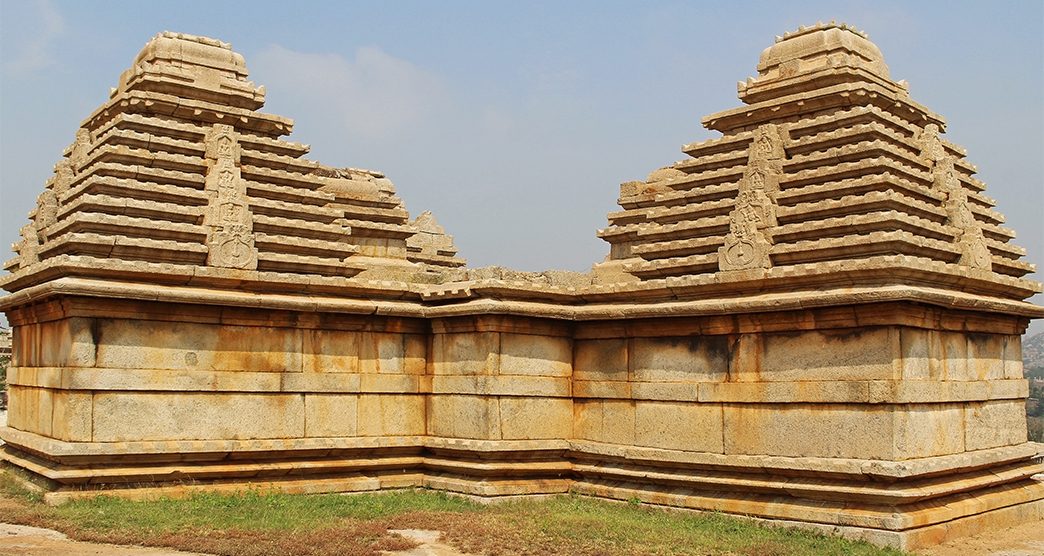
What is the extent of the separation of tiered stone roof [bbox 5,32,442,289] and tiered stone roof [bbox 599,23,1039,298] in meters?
5.07

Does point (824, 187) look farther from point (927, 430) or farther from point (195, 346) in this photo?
point (195, 346)

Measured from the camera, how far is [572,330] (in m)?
16.3

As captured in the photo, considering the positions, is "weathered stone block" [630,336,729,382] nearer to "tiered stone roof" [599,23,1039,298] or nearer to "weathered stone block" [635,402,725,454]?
"weathered stone block" [635,402,725,454]

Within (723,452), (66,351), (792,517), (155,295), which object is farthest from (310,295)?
(792,517)

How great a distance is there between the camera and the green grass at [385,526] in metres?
11.7

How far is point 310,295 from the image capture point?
1537 cm

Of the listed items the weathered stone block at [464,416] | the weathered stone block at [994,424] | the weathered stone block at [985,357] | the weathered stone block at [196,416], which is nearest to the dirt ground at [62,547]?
the weathered stone block at [196,416]

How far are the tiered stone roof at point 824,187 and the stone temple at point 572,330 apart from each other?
0.16ft

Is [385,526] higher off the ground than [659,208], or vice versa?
[659,208]

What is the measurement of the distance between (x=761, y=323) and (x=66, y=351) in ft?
29.7

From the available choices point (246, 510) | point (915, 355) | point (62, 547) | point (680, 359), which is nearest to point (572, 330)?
point (680, 359)

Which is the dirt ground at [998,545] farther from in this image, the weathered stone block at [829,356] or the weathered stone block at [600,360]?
the weathered stone block at [600,360]

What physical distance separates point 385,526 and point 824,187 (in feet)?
23.4

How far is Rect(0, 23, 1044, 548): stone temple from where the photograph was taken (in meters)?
13.2
